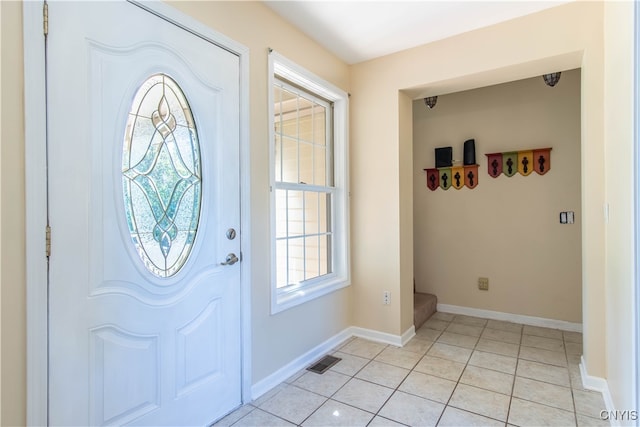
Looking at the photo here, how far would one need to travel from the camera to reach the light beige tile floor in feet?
6.03

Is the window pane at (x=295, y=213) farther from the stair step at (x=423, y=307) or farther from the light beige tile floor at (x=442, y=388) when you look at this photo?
the stair step at (x=423, y=307)

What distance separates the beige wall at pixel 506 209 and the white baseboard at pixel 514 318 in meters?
0.05

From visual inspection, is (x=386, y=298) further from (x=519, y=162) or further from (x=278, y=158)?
(x=519, y=162)

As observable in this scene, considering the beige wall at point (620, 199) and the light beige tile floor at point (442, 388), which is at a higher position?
the beige wall at point (620, 199)

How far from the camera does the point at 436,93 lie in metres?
2.99

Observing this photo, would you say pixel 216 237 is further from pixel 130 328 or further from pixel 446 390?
pixel 446 390

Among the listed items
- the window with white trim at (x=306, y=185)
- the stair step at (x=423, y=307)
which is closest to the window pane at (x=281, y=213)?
the window with white trim at (x=306, y=185)

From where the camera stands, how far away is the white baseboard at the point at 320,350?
83.9 inches

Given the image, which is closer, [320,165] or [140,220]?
[140,220]

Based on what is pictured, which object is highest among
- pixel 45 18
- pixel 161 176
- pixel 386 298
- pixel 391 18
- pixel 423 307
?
pixel 391 18

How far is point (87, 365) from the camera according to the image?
129 centimetres

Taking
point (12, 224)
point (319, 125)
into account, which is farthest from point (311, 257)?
point (12, 224)

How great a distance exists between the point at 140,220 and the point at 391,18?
7.04 ft

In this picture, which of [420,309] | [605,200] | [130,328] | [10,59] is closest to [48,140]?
[10,59]
